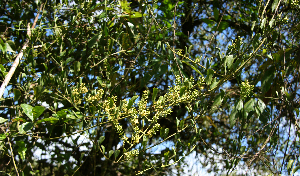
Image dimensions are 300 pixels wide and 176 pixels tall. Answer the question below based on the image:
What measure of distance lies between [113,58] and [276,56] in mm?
945

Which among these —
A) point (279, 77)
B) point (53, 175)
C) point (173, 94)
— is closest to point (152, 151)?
point (53, 175)

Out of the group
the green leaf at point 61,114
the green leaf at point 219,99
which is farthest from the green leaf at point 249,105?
the green leaf at point 61,114

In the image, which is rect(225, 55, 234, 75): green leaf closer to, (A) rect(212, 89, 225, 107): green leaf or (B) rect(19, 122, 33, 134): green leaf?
(A) rect(212, 89, 225, 107): green leaf

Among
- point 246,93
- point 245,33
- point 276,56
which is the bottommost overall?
point 246,93

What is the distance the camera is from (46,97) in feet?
4.59

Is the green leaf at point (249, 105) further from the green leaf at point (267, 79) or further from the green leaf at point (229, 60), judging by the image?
the green leaf at point (229, 60)

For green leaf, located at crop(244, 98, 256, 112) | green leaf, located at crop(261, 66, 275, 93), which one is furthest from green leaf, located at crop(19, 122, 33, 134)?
green leaf, located at crop(261, 66, 275, 93)

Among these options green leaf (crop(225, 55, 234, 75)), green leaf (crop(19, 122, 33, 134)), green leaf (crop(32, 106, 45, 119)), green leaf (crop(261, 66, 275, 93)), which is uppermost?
green leaf (crop(225, 55, 234, 75))

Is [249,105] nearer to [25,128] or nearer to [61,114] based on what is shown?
[61,114]

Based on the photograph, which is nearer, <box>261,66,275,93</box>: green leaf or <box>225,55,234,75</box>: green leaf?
<box>225,55,234,75</box>: green leaf

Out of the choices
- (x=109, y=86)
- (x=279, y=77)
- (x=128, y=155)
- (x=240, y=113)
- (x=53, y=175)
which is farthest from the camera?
(x=53, y=175)

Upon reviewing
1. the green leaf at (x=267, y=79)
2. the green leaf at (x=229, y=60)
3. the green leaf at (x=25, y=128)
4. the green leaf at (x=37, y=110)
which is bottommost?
the green leaf at (x=25, y=128)

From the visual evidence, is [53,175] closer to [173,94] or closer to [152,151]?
[152,151]

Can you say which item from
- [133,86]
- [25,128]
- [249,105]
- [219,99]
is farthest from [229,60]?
[25,128]
